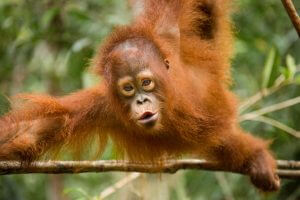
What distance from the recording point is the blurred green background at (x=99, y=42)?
5.19m

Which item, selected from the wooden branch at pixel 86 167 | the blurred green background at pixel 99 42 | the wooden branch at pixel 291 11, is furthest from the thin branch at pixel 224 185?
the wooden branch at pixel 291 11

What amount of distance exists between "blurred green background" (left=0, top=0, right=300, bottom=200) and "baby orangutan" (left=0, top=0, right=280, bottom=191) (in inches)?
22.2

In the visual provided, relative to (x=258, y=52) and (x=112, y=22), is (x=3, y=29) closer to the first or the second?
(x=112, y=22)

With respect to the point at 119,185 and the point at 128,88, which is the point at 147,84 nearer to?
the point at 128,88

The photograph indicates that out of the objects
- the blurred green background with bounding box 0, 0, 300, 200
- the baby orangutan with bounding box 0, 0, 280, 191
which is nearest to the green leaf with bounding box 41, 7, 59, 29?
the blurred green background with bounding box 0, 0, 300, 200

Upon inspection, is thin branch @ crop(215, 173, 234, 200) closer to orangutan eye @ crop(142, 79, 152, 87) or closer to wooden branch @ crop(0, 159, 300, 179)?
wooden branch @ crop(0, 159, 300, 179)

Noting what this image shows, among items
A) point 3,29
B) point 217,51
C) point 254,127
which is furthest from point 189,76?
point 3,29

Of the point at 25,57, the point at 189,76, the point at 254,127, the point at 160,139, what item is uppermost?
the point at 189,76

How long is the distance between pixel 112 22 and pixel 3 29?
1.07 metres

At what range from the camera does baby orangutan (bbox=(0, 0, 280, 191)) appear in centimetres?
382

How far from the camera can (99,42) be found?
17.0 ft

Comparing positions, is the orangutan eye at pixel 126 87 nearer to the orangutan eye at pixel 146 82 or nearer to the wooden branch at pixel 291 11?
the orangutan eye at pixel 146 82

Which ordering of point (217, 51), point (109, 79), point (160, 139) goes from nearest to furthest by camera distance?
point (109, 79)
point (160, 139)
point (217, 51)

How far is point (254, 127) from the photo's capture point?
586cm
